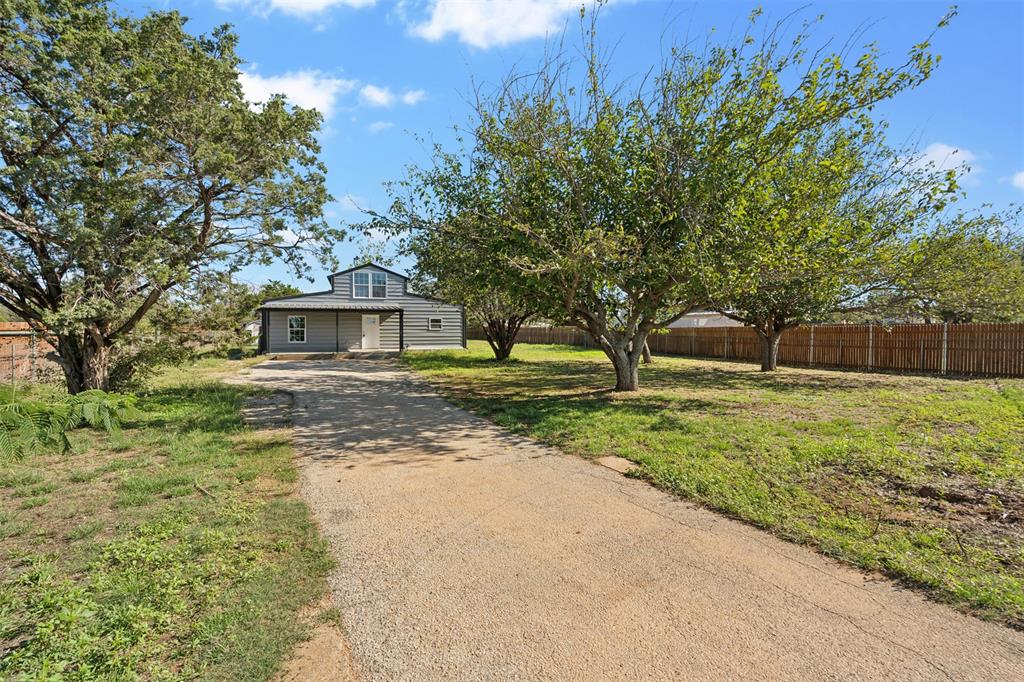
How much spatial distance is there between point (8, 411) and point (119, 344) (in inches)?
273

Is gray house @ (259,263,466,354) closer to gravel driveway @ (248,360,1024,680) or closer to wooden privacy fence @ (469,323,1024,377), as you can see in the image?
wooden privacy fence @ (469,323,1024,377)

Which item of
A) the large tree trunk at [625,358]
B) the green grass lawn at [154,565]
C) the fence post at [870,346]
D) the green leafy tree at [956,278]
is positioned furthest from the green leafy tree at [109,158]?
the fence post at [870,346]

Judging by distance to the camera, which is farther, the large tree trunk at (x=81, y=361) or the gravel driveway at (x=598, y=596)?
the large tree trunk at (x=81, y=361)

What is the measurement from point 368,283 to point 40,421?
22.3 m

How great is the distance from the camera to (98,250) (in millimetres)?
7523

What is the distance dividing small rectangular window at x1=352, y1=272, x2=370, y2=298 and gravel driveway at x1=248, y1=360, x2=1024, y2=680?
21107mm

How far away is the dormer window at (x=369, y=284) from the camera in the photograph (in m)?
25.0

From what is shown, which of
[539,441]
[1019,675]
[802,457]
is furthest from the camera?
[539,441]

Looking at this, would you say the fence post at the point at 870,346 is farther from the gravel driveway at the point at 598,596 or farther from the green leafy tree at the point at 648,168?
the gravel driveway at the point at 598,596

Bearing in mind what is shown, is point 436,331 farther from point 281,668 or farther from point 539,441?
point 281,668

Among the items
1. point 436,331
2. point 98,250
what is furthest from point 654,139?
point 436,331

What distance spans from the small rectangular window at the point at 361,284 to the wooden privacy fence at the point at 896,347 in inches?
656

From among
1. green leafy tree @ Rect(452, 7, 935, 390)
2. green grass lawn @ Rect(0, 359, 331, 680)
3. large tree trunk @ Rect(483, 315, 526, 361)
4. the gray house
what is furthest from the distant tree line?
the gray house

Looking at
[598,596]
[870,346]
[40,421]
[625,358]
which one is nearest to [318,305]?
[625,358]
